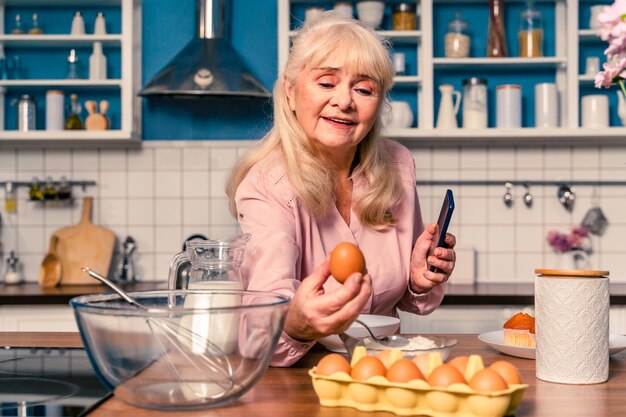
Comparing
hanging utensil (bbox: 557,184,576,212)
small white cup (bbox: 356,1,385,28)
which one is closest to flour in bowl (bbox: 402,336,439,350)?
small white cup (bbox: 356,1,385,28)

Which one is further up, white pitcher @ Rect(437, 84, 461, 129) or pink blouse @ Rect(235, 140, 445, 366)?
white pitcher @ Rect(437, 84, 461, 129)

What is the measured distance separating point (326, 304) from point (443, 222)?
302 millimetres

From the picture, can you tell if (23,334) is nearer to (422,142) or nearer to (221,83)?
(221,83)

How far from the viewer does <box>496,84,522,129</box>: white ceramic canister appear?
346cm

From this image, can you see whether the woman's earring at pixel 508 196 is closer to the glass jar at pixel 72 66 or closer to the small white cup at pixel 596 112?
the small white cup at pixel 596 112

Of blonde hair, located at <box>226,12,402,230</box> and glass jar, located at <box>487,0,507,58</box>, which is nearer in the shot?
blonde hair, located at <box>226,12,402,230</box>

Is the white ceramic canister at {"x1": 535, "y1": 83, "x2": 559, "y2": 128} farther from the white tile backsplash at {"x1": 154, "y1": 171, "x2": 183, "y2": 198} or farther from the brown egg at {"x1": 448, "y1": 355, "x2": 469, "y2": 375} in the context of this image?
the brown egg at {"x1": 448, "y1": 355, "x2": 469, "y2": 375}

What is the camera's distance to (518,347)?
1439 millimetres

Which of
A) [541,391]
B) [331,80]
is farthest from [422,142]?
[541,391]

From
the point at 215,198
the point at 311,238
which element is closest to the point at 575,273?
the point at 311,238

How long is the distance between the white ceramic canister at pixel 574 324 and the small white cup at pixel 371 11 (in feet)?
7.97

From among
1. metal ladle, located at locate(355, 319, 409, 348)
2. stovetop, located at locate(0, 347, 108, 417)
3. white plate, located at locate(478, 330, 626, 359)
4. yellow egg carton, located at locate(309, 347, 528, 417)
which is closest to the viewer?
yellow egg carton, located at locate(309, 347, 528, 417)

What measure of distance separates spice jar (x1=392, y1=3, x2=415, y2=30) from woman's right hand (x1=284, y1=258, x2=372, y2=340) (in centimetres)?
245

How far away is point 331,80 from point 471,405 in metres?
0.87
